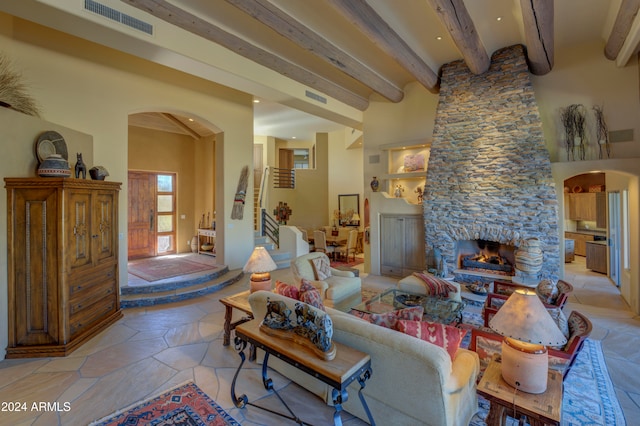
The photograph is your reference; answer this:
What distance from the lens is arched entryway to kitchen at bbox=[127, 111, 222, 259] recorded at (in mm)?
8133

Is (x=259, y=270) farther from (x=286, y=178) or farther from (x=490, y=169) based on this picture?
(x=286, y=178)

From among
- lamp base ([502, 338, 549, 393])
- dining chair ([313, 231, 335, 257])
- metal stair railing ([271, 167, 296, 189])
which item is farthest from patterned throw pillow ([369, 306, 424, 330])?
metal stair railing ([271, 167, 296, 189])

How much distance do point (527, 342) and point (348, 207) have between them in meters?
10.9

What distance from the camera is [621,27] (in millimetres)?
4469

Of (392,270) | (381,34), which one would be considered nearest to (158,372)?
(381,34)

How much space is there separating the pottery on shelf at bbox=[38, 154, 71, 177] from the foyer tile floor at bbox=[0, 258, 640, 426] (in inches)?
86.4

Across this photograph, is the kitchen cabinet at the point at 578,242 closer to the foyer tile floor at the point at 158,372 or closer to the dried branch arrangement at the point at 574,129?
the dried branch arrangement at the point at 574,129

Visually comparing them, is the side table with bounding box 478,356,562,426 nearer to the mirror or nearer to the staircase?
the staircase

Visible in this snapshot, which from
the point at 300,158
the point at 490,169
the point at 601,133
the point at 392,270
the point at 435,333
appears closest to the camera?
the point at 435,333

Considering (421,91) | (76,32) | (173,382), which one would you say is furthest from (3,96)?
(421,91)

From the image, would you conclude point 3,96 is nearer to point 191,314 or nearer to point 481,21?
point 191,314

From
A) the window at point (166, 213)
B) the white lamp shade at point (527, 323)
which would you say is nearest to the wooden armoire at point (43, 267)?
the white lamp shade at point (527, 323)

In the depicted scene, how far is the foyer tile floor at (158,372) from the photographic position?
2600 mm

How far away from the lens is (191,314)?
191 inches
